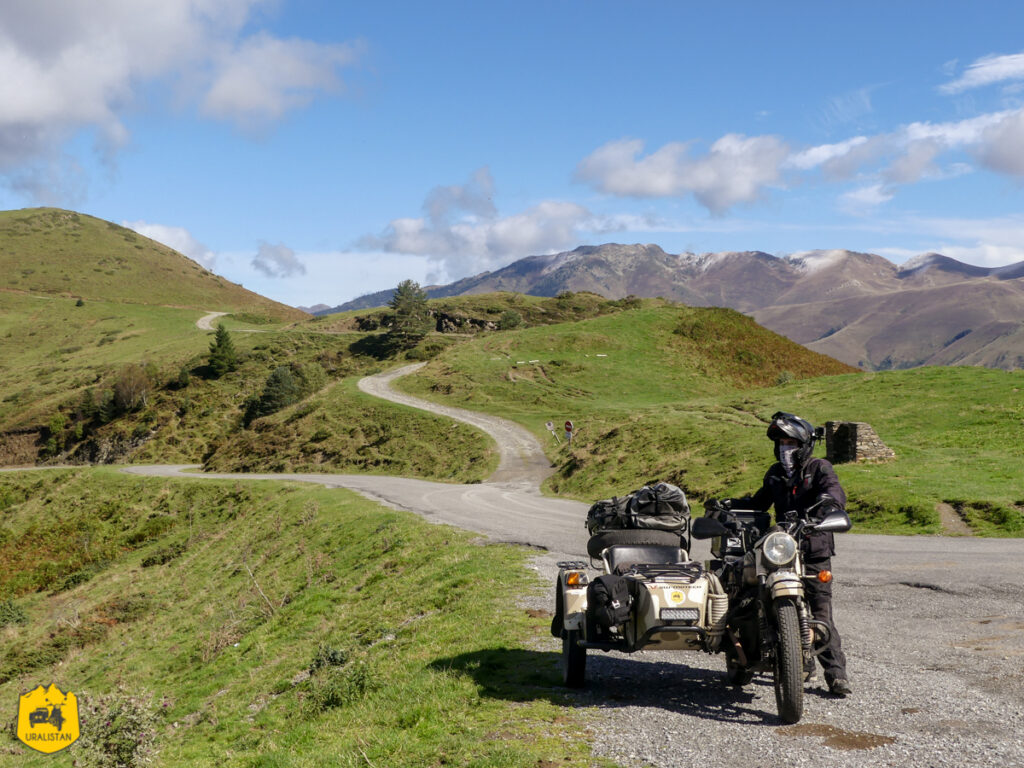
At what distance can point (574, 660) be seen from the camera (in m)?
8.29

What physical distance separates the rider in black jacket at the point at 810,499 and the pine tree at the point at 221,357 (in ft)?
339

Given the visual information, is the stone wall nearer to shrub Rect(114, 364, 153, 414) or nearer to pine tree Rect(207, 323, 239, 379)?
shrub Rect(114, 364, 153, 414)

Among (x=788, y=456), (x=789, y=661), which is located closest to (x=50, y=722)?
(x=789, y=661)

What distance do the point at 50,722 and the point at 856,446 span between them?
27.6 meters

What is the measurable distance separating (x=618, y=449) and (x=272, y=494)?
2132 cm

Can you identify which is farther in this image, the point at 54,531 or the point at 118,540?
the point at 54,531

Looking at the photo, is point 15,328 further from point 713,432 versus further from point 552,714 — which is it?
point 552,714

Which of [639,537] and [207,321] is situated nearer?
[639,537]

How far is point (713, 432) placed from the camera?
38.8 m

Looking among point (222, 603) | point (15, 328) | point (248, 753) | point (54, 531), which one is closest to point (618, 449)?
point (222, 603)

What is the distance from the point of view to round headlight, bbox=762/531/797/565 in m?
6.76

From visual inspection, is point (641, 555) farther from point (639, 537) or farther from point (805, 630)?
point (805, 630)

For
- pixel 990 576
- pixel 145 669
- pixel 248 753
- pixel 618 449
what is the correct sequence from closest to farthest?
pixel 248 753
pixel 990 576
pixel 145 669
pixel 618 449

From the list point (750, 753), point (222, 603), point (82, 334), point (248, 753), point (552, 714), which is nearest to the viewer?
point (750, 753)
